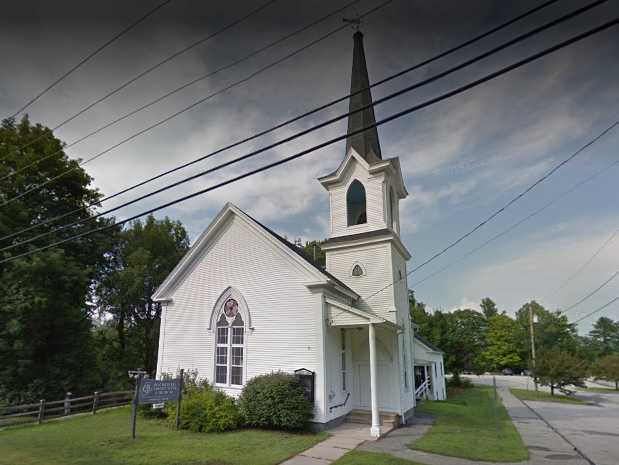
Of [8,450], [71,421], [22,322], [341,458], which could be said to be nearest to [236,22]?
[341,458]

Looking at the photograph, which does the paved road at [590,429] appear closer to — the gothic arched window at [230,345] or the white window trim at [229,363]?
the white window trim at [229,363]

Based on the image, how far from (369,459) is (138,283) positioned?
25.6 m

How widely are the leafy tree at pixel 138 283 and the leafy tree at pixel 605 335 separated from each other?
91785 mm

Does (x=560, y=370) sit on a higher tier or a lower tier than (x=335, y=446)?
higher

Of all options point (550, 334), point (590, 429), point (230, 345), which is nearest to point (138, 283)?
point (230, 345)

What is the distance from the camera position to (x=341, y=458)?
921cm

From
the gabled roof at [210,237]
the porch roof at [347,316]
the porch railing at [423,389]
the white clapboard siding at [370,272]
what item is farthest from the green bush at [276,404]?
the porch railing at [423,389]

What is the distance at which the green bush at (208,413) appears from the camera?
1217 centimetres

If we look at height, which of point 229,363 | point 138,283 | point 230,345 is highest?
point 138,283

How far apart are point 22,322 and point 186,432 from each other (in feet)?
39.9

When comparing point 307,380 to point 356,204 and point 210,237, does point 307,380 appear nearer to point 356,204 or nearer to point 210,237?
point 210,237

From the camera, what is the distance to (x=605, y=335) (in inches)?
3465

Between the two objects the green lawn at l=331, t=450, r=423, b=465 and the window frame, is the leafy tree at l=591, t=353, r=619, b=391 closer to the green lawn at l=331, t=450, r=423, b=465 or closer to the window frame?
the window frame

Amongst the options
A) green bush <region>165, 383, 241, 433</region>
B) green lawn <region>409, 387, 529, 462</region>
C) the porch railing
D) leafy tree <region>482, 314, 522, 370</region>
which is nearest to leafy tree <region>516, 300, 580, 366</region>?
leafy tree <region>482, 314, 522, 370</region>
